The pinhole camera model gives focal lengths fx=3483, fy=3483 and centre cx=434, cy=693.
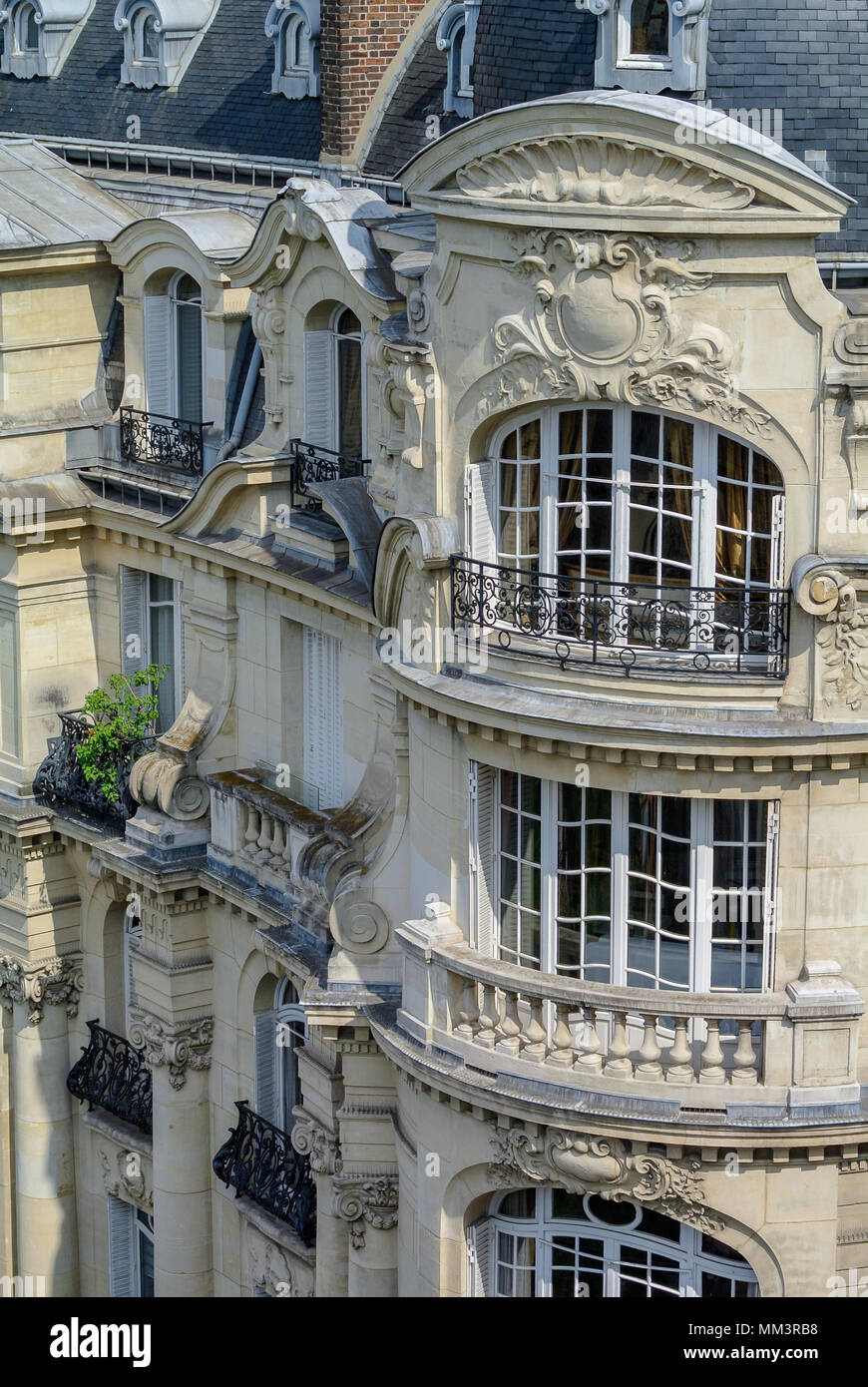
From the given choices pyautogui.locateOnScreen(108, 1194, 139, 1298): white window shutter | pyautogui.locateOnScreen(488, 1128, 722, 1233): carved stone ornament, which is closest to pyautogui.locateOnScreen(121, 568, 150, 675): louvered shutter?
pyautogui.locateOnScreen(108, 1194, 139, 1298): white window shutter

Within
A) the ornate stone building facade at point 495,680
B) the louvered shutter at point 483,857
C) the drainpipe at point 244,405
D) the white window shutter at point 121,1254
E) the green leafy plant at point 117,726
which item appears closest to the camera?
the ornate stone building facade at point 495,680

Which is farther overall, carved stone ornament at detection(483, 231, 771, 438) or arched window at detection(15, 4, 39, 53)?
arched window at detection(15, 4, 39, 53)

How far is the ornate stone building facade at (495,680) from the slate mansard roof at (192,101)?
29.7 inches

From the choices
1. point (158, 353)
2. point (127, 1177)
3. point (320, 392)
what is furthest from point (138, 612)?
point (127, 1177)

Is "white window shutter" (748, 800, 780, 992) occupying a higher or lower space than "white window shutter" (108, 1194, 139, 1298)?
higher

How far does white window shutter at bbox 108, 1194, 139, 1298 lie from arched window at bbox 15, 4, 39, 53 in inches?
721

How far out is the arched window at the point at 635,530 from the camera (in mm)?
36000

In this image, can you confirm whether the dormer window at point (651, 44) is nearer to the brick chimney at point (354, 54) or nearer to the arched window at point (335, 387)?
the arched window at point (335, 387)

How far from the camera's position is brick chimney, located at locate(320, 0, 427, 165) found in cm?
4750

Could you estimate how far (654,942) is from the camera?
3731 cm

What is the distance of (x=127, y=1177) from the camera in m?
50.7

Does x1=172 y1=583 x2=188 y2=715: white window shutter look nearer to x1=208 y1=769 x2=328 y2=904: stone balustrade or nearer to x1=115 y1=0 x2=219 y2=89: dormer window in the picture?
x1=208 y1=769 x2=328 y2=904: stone balustrade

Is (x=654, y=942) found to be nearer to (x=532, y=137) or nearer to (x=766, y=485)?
(x=766, y=485)

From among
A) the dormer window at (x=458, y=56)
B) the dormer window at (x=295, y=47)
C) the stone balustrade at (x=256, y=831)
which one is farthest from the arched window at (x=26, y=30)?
the stone balustrade at (x=256, y=831)
